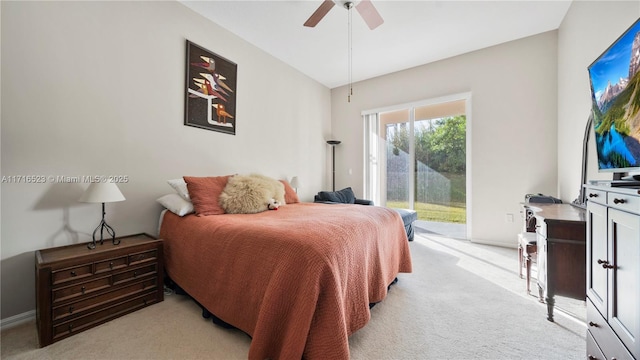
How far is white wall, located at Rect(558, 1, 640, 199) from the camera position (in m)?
1.77

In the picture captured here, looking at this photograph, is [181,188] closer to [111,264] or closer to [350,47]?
[111,264]

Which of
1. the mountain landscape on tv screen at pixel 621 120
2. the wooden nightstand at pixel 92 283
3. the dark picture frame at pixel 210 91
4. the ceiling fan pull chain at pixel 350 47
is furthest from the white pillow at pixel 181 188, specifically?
the mountain landscape on tv screen at pixel 621 120

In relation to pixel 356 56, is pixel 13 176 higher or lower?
lower

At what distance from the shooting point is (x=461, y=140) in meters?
3.85

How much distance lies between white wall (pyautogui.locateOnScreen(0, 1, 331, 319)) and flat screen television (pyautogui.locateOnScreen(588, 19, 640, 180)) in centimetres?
340

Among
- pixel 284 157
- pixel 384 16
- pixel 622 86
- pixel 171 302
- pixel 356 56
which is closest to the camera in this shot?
pixel 622 86

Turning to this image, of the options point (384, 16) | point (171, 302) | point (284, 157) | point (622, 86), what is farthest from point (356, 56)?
point (171, 302)

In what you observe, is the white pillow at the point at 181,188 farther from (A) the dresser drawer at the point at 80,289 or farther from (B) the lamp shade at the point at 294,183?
(B) the lamp shade at the point at 294,183

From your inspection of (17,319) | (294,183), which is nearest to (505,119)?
(294,183)

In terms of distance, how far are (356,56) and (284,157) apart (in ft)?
6.51

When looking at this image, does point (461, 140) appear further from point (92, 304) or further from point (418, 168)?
point (92, 304)

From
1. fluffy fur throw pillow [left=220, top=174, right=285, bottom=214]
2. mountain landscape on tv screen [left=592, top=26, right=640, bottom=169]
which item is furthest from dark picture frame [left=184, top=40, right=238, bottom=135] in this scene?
mountain landscape on tv screen [left=592, top=26, right=640, bottom=169]

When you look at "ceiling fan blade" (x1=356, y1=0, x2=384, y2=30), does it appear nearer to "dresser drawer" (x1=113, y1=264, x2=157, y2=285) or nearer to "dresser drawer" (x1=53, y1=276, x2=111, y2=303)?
"dresser drawer" (x1=113, y1=264, x2=157, y2=285)

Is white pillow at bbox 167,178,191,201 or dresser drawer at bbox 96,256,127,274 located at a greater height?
white pillow at bbox 167,178,191,201
